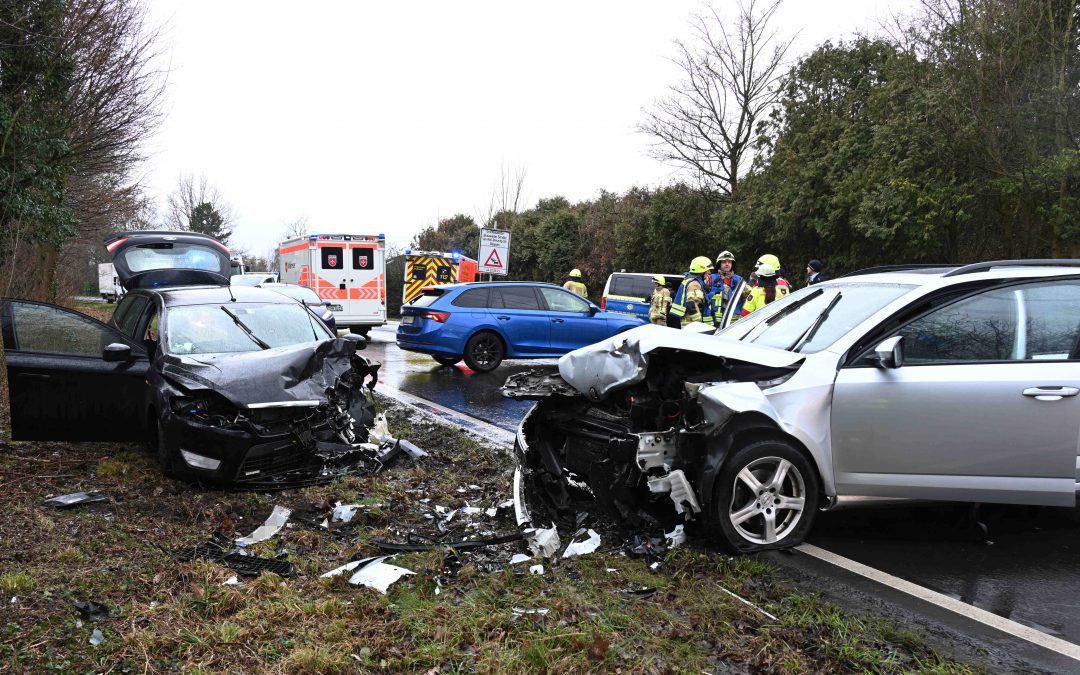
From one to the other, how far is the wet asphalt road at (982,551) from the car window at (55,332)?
224 inches

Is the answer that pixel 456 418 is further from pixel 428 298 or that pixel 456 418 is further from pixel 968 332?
pixel 968 332

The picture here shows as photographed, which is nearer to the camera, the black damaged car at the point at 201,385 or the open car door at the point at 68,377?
the black damaged car at the point at 201,385

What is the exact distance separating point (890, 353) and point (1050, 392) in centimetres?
88

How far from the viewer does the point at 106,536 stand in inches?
177

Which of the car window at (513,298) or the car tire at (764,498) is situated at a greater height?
the car window at (513,298)

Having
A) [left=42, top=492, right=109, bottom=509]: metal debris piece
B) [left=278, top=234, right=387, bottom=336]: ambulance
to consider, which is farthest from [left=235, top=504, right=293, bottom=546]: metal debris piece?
[left=278, top=234, right=387, bottom=336]: ambulance

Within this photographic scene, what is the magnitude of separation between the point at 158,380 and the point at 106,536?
1636 millimetres

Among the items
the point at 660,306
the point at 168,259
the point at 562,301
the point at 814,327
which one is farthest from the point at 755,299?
the point at 168,259

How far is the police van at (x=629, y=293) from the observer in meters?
21.0

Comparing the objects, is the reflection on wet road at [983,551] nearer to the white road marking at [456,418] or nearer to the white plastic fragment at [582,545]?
the white plastic fragment at [582,545]

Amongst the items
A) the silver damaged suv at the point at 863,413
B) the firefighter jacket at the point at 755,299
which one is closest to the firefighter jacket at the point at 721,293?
the firefighter jacket at the point at 755,299

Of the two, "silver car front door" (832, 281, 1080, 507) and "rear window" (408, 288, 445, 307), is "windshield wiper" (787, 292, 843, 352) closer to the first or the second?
"silver car front door" (832, 281, 1080, 507)

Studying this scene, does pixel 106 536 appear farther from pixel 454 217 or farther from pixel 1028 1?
pixel 454 217

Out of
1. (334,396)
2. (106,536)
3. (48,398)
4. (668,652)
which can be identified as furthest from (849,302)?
(48,398)
